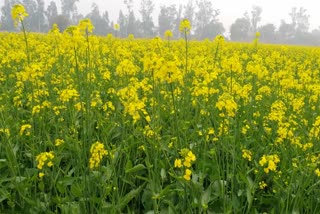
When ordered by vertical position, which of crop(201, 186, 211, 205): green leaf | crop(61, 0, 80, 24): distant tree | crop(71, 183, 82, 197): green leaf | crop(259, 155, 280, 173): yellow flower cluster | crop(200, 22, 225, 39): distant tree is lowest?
crop(201, 186, 211, 205): green leaf

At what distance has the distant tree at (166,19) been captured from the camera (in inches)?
3885

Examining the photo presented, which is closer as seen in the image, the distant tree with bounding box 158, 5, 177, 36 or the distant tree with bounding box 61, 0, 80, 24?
the distant tree with bounding box 158, 5, 177, 36

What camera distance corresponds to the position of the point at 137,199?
10.1ft

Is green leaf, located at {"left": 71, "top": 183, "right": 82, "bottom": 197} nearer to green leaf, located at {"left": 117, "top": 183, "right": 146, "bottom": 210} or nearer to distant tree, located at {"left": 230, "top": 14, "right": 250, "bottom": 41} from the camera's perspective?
green leaf, located at {"left": 117, "top": 183, "right": 146, "bottom": 210}

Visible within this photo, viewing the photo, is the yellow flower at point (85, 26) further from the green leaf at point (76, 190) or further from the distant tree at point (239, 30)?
the distant tree at point (239, 30)

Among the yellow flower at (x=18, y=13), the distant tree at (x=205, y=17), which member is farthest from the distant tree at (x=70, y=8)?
the yellow flower at (x=18, y=13)

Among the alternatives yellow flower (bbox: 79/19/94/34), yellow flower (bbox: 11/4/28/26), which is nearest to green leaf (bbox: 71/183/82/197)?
yellow flower (bbox: 79/19/94/34)

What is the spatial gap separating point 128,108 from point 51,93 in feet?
6.80

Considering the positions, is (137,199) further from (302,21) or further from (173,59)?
(302,21)

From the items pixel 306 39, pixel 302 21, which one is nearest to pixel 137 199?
pixel 306 39

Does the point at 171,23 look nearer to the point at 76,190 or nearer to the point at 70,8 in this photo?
the point at 70,8

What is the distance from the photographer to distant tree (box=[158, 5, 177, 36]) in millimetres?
98688

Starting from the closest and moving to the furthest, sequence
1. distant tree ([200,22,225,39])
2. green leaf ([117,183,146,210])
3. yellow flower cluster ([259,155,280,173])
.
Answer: yellow flower cluster ([259,155,280,173])
green leaf ([117,183,146,210])
distant tree ([200,22,225,39])

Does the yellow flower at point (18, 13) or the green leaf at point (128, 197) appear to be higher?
the yellow flower at point (18, 13)
